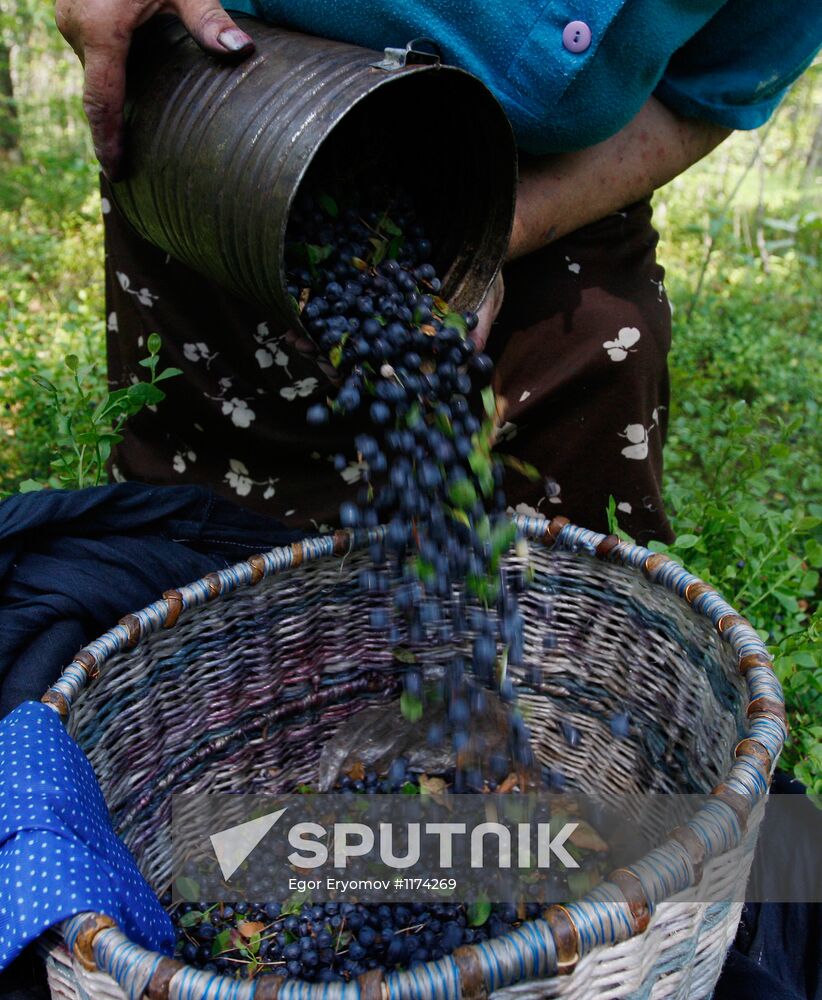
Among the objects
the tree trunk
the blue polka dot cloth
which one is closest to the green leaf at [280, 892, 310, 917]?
the blue polka dot cloth

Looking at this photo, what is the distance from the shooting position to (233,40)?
138 cm

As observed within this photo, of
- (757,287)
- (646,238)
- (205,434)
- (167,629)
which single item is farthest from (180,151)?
(757,287)

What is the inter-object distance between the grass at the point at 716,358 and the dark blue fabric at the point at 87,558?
334 mm

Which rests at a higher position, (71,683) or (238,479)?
(71,683)

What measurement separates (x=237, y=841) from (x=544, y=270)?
120 cm

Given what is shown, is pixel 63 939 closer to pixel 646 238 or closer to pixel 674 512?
pixel 646 238

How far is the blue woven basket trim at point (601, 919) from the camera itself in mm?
892

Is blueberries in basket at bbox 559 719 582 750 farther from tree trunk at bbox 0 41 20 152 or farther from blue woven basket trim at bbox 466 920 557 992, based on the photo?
tree trunk at bbox 0 41 20 152

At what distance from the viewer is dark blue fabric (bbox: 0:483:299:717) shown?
1532mm

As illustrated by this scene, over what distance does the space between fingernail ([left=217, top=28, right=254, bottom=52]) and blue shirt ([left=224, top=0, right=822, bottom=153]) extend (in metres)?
0.27

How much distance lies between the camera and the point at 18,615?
1.54 metres

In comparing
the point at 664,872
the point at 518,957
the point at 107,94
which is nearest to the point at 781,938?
the point at 664,872

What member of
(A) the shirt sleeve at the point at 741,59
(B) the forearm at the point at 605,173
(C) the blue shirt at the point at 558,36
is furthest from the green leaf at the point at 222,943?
(A) the shirt sleeve at the point at 741,59

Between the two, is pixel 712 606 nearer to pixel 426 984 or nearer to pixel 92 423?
pixel 426 984
